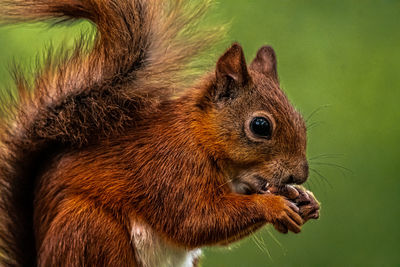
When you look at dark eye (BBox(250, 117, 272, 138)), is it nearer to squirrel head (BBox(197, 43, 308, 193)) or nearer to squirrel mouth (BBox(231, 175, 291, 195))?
squirrel head (BBox(197, 43, 308, 193))

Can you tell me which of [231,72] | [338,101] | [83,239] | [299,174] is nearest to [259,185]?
[299,174]

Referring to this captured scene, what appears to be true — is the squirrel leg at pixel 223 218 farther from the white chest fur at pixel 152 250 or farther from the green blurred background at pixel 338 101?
the green blurred background at pixel 338 101

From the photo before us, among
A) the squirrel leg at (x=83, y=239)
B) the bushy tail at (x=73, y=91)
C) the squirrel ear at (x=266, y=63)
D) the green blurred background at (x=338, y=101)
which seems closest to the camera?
the squirrel leg at (x=83, y=239)

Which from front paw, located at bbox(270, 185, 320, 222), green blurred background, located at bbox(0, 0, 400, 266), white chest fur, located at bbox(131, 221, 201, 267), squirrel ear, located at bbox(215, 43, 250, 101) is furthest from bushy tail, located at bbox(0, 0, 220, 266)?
green blurred background, located at bbox(0, 0, 400, 266)

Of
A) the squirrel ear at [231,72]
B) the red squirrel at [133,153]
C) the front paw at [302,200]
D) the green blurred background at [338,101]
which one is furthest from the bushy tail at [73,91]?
the green blurred background at [338,101]

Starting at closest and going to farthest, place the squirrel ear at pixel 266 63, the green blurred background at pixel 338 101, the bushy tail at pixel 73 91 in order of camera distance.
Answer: the bushy tail at pixel 73 91
the squirrel ear at pixel 266 63
the green blurred background at pixel 338 101

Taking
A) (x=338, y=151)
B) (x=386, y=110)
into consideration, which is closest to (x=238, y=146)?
(x=338, y=151)

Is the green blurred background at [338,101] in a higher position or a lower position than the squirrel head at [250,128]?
lower
